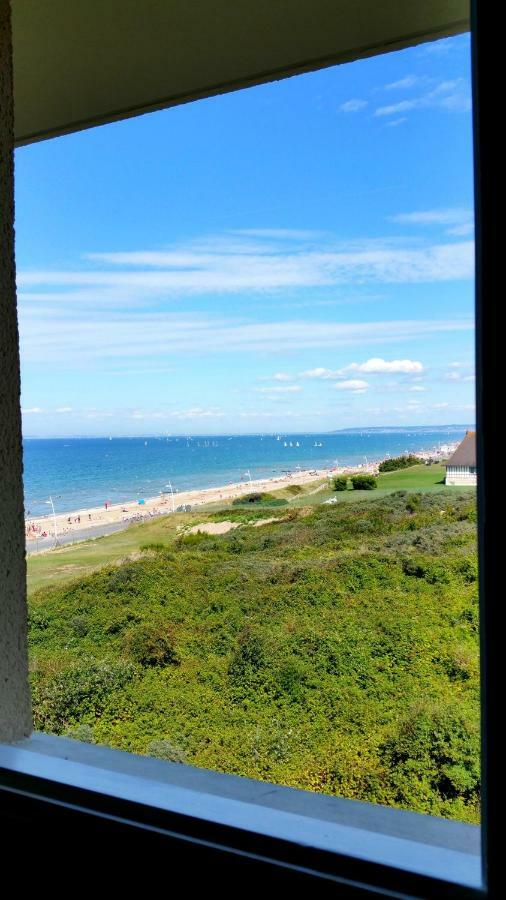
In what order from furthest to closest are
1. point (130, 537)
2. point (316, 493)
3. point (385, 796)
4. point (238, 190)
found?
point (238, 190) → point (130, 537) → point (316, 493) → point (385, 796)

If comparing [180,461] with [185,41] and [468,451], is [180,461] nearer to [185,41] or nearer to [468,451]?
[468,451]

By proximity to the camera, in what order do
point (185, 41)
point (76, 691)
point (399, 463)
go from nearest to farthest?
point (185, 41) → point (76, 691) → point (399, 463)

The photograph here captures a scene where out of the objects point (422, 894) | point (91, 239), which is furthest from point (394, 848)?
point (91, 239)

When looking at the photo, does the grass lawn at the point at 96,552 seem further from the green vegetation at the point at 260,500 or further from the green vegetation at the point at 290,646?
the green vegetation at the point at 260,500

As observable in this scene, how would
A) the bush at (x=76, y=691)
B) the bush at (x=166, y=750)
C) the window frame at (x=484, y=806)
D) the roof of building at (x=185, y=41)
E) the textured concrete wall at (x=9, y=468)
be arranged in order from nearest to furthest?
the window frame at (x=484, y=806)
the textured concrete wall at (x=9, y=468)
the roof of building at (x=185, y=41)
the bush at (x=166, y=750)
the bush at (x=76, y=691)

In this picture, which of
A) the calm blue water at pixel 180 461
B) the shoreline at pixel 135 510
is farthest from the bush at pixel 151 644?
the calm blue water at pixel 180 461

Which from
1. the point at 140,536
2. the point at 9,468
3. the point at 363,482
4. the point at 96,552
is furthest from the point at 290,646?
the point at 9,468

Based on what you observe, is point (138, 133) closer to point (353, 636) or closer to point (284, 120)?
point (284, 120)
